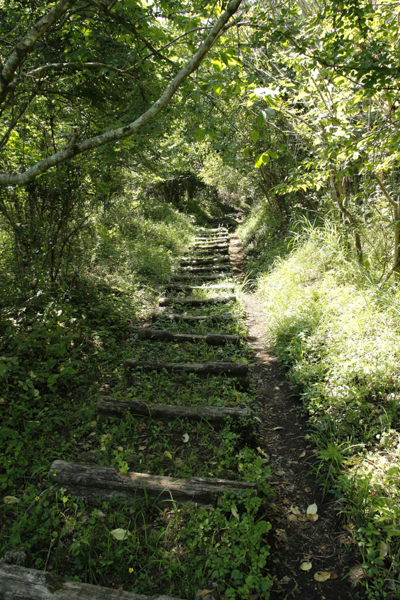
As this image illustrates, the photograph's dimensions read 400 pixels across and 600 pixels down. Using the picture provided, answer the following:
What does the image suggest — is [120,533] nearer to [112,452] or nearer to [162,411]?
[112,452]

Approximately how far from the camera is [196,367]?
13.0ft

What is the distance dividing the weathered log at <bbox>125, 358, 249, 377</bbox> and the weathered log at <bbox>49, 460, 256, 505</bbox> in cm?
158

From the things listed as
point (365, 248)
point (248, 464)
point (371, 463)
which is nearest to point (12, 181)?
point (248, 464)

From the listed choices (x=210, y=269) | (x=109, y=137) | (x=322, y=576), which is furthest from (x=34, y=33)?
(x=210, y=269)

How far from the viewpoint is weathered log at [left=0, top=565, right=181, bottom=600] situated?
1.70 meters

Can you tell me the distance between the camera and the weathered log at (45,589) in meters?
1.70

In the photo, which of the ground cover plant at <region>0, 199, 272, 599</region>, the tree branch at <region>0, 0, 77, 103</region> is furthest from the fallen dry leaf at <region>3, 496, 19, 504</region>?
the tree branch at <region>0, 0, 77, 103</region>

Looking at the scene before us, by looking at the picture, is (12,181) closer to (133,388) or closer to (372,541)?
(133,388)

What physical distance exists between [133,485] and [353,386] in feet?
7.24

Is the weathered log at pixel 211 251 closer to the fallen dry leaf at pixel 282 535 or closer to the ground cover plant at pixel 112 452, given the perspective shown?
the ground cover plant at pixel 112 452

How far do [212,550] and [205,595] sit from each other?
0.98ft

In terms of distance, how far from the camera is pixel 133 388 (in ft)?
11.9

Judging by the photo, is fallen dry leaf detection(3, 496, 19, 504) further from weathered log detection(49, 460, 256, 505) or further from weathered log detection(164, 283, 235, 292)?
weathered log detection(164, 283, 235, 292)

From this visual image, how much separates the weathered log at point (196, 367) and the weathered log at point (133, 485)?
158 cm
